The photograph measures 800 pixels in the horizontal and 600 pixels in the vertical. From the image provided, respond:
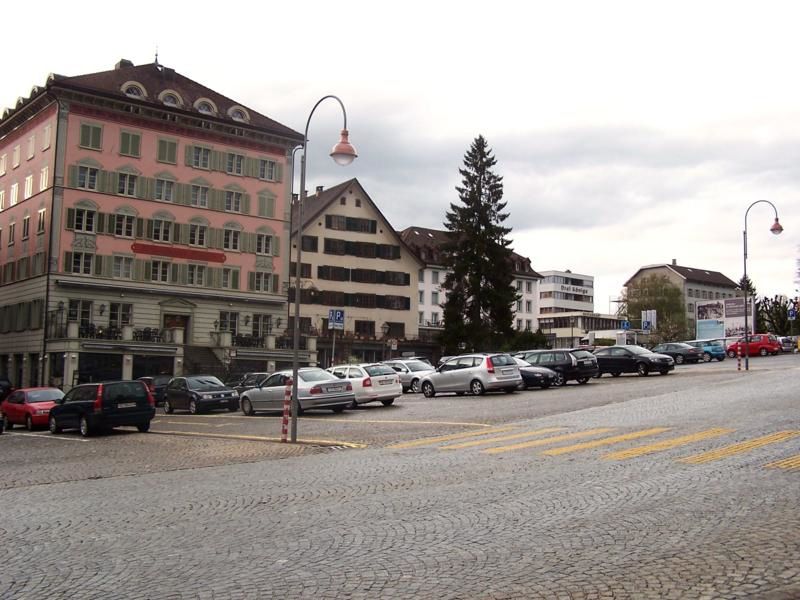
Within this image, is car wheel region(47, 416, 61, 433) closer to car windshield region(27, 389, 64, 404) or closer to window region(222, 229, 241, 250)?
car windshield region(27, 389, 64, 404)

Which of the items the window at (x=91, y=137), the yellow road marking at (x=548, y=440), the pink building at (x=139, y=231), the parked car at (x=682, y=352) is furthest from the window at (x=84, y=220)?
the yellow road marking at (x=548, y=440)

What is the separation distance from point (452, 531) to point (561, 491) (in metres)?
2.64

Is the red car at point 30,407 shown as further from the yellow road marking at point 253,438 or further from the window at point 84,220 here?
the window at point 84,220

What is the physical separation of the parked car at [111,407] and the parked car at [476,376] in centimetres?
1228

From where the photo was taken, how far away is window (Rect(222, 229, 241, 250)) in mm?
64875

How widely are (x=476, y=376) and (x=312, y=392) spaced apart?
7663mm

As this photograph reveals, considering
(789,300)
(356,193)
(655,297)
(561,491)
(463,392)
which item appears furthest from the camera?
(655,297)

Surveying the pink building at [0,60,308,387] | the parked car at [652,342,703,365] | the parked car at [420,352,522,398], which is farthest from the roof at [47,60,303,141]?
the parked car at [420,352,522,398]

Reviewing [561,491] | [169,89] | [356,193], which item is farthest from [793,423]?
[356,193]

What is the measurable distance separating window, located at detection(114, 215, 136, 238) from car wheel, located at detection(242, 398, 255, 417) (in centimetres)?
3175

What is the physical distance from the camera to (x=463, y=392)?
3519 centimetres

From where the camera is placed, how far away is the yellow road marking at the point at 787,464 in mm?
12523

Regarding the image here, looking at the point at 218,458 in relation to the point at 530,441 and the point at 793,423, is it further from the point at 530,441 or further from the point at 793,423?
the point at 793,423

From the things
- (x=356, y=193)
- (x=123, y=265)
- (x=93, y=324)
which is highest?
(x=356, y=193)
